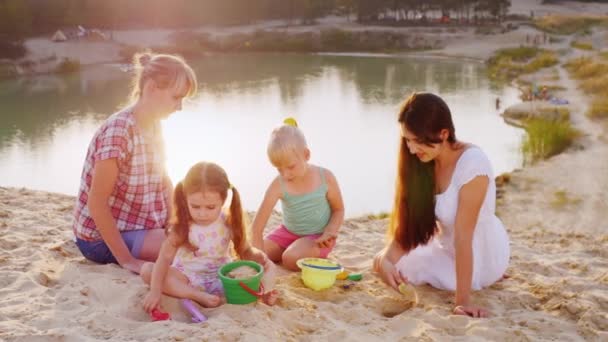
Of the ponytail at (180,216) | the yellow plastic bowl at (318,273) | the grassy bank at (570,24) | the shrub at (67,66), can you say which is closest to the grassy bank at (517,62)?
the grassy bank at (570,24)

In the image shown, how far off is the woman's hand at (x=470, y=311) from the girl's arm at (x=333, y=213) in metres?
0.93

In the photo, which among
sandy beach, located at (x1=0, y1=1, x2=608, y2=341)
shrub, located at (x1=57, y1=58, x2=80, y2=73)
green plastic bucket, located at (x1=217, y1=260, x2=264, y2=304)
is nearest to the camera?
sandy beach, located at (x1=0, y1=1, x2=608, y2=341)

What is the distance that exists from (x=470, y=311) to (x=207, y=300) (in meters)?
1.34

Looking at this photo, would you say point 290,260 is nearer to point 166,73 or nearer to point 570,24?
point 166,73

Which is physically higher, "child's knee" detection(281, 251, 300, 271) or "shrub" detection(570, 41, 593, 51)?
"shrub" detection(570, 41, 593, 51)

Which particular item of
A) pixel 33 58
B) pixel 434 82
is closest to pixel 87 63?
pixel 33 58

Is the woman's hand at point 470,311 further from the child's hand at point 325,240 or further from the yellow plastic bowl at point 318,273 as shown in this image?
the child's hand at point 325,240

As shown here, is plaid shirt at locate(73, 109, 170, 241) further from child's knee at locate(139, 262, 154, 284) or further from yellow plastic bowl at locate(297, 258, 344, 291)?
yellow plastic bowl at locate(297, 258, 344, 291)

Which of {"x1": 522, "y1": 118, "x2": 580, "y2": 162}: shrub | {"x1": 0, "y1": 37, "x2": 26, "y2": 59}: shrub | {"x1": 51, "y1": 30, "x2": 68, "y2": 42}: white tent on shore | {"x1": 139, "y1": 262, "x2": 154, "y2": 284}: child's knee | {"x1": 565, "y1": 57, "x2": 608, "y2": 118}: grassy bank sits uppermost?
{"x1": 51, "y1": 30, "x2": 68, "y2": 42}: white tent on shore

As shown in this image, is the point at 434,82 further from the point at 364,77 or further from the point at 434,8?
the point at 434,8

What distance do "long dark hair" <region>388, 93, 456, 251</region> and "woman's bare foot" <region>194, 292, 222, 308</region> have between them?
1.19 meters

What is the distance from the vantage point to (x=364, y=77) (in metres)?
24.6

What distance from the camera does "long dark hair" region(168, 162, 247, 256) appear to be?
2.87m

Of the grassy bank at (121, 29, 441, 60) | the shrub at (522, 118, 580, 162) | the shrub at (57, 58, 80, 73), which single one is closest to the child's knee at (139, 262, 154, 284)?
the shrub at (522, 118, 580, 162)
